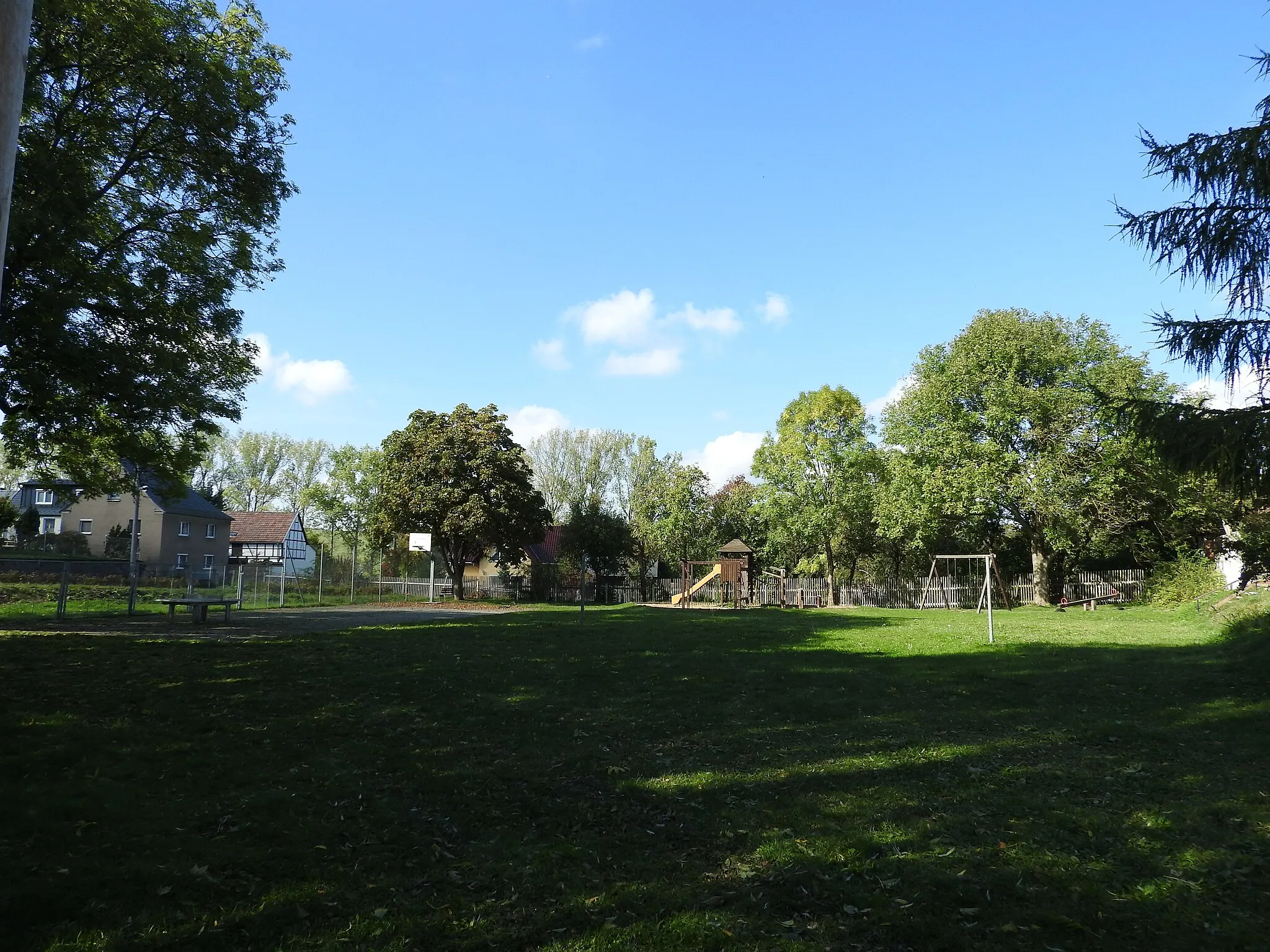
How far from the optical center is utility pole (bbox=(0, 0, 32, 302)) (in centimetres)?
297

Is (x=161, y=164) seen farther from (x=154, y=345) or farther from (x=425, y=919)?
(x=425, y=919)

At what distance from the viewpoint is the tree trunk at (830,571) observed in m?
37.6

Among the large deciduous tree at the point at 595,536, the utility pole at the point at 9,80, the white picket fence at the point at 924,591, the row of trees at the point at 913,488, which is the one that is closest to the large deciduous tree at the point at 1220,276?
the utility pole at the point at 9,80

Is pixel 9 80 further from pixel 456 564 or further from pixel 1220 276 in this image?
pixel 456 564

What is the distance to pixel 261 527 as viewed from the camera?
212ft

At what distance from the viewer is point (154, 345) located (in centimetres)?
1359

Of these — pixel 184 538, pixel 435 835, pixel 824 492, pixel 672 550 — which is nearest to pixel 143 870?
pixel 435 835

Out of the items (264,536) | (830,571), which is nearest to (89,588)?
(830,571)

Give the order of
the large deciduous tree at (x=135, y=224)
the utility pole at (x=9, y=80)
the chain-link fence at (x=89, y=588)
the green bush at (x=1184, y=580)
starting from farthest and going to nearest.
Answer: the green bush at (x=1184, y=580) < the chain-link fence at (x=89, y=588) < the large deciduous tree at (x=135, y=224) < the utility pole at (x=9, y=80)

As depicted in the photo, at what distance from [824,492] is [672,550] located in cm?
982

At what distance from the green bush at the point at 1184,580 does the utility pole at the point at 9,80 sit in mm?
31484

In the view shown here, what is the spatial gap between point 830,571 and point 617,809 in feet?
114

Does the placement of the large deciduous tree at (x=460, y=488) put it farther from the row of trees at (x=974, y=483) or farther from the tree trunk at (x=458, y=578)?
the row of trees at (x=974, y=483)

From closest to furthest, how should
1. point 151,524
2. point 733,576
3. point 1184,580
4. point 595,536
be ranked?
1. point 1184,580
2. point 733,576
3. point 595,536
4. point 151,524
